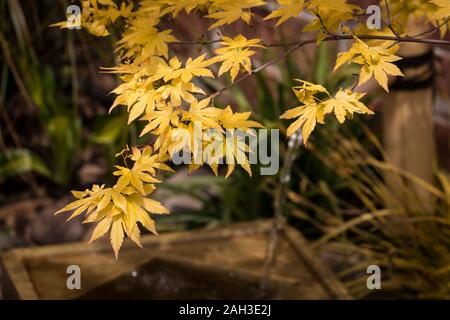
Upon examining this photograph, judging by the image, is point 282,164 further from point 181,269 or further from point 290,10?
point 290,10

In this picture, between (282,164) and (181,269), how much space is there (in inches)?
36.0

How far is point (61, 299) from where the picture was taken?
7.25 ft

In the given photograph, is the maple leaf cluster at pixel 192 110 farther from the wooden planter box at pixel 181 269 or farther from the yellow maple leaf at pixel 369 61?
the wooden planter box at pixel 181 269

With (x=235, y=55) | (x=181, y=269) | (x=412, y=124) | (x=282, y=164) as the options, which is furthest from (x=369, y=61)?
(x=282, y=164)

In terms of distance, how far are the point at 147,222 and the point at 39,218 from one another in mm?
2168

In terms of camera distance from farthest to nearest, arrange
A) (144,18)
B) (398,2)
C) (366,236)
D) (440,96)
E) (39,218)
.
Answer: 1. (39,218)
2. (440,96)
3. (366,236)
4. (398,2)
5. (144,18)

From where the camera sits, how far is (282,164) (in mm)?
3203

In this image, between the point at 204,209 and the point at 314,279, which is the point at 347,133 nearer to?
the point at 204,209

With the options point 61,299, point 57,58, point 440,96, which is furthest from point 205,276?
point 57,58

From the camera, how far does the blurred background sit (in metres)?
2.68

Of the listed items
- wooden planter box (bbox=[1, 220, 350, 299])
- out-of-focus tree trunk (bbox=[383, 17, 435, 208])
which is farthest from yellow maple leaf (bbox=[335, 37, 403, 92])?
out-of-focus tree trunk (bbox=[383, 17, 435, 208])

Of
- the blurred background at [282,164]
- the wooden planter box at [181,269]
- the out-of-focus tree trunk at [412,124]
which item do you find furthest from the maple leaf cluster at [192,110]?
the out-of-focus tree trunk at [412,124]

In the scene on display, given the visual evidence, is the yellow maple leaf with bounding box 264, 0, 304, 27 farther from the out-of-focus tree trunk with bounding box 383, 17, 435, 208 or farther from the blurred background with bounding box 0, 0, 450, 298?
the out-of-focus tree trunk with bounding box 383, 17, 435, 208

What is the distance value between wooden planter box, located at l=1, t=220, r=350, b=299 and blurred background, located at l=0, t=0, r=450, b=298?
9.0 inches
